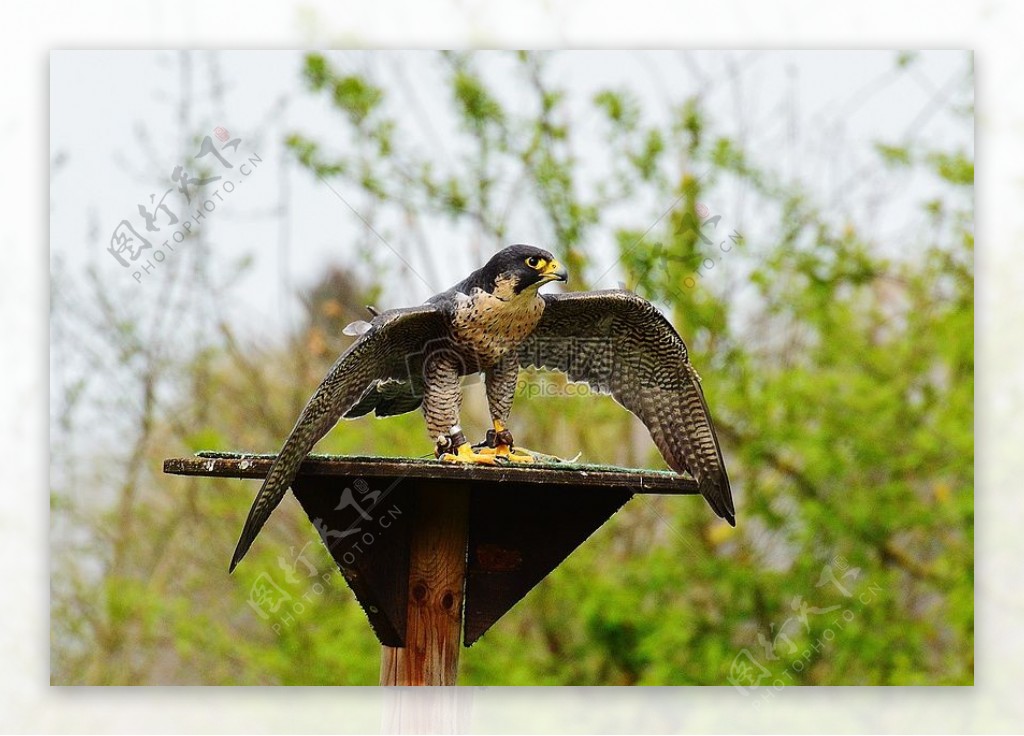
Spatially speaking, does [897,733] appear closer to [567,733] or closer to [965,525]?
[965,525]

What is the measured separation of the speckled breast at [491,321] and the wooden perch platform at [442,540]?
0.31m

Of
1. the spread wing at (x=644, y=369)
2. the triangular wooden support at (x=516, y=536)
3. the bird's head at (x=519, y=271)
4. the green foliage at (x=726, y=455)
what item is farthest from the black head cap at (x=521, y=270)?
the green foliage at (x=726, y=455)

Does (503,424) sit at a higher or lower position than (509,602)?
higher

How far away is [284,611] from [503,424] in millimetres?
2597

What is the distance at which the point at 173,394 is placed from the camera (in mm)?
4980

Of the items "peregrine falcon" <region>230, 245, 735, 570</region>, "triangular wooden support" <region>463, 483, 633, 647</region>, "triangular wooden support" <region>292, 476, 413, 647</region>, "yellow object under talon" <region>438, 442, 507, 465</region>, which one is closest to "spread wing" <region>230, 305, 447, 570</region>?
"peregrine falcon" <region>230, 245, 735, 570</region>

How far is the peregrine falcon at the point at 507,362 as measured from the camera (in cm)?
243

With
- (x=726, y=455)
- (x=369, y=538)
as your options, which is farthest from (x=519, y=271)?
(x=726, y=455)

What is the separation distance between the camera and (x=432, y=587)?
8.69 ft

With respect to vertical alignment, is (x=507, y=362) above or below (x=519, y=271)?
below

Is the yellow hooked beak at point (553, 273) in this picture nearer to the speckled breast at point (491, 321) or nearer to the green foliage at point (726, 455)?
the speckled breast at point (491, 321)

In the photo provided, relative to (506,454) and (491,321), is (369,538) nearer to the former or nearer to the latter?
(506,454)

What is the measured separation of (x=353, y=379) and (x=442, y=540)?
18.3 inches

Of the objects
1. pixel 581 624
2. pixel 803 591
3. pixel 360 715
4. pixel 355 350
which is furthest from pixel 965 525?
pixel 355 350
